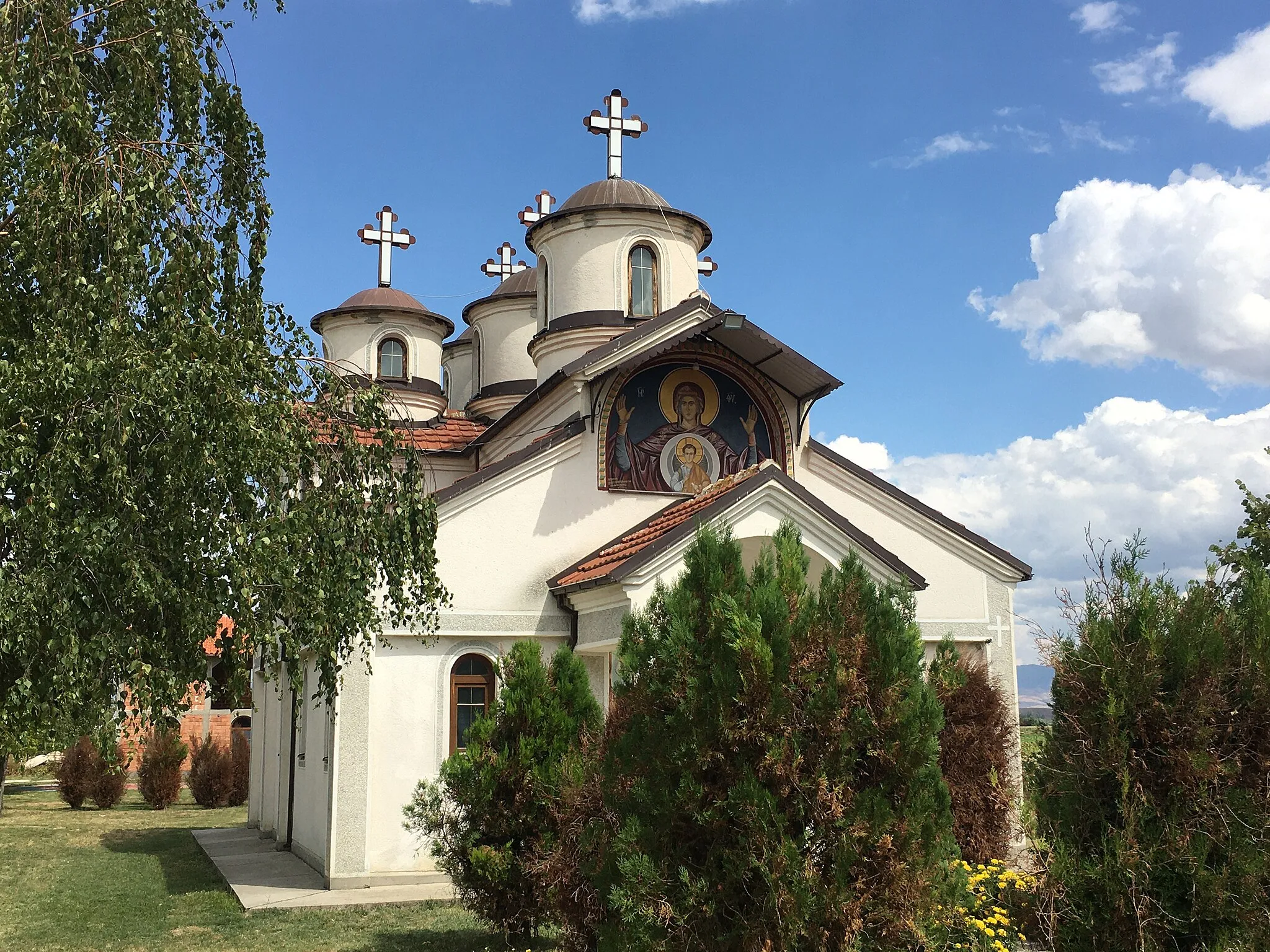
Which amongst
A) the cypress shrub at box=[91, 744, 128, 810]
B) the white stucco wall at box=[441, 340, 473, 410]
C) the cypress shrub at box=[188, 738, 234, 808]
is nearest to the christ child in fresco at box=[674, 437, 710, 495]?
the white stucco wall at box=[441, 340, 473, 410]

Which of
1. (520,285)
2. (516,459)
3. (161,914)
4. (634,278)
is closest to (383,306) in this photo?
(520,285)

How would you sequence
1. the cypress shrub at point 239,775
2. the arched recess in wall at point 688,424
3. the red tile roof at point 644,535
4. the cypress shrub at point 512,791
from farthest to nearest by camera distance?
the cypress shrub at point 239,775, the arched recess in wall at point 688,424, the red tile roof at point 644,535, the cypress shrub at point 512,791

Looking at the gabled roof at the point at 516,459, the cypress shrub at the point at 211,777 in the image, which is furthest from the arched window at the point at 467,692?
the cypress shrub at the point at 211,777

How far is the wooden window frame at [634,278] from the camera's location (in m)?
17.2

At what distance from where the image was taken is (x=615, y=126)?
60.3ft

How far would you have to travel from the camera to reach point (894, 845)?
531cm

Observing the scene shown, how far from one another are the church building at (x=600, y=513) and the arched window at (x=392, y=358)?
3.03m

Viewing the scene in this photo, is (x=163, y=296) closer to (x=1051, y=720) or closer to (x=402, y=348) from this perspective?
(x=1051, y=720)

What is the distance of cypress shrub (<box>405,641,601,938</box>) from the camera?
333 inches

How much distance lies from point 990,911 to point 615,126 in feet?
45.9

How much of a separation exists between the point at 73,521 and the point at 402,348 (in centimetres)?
1565

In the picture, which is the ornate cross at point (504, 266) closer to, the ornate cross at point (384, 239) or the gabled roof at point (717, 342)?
the ornate cross at point (384, 239)

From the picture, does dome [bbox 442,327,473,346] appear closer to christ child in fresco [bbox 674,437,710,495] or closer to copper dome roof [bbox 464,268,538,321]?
copper dome roof [bbox 464,268,538,321]

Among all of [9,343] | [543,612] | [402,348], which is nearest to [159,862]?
[543,612]
